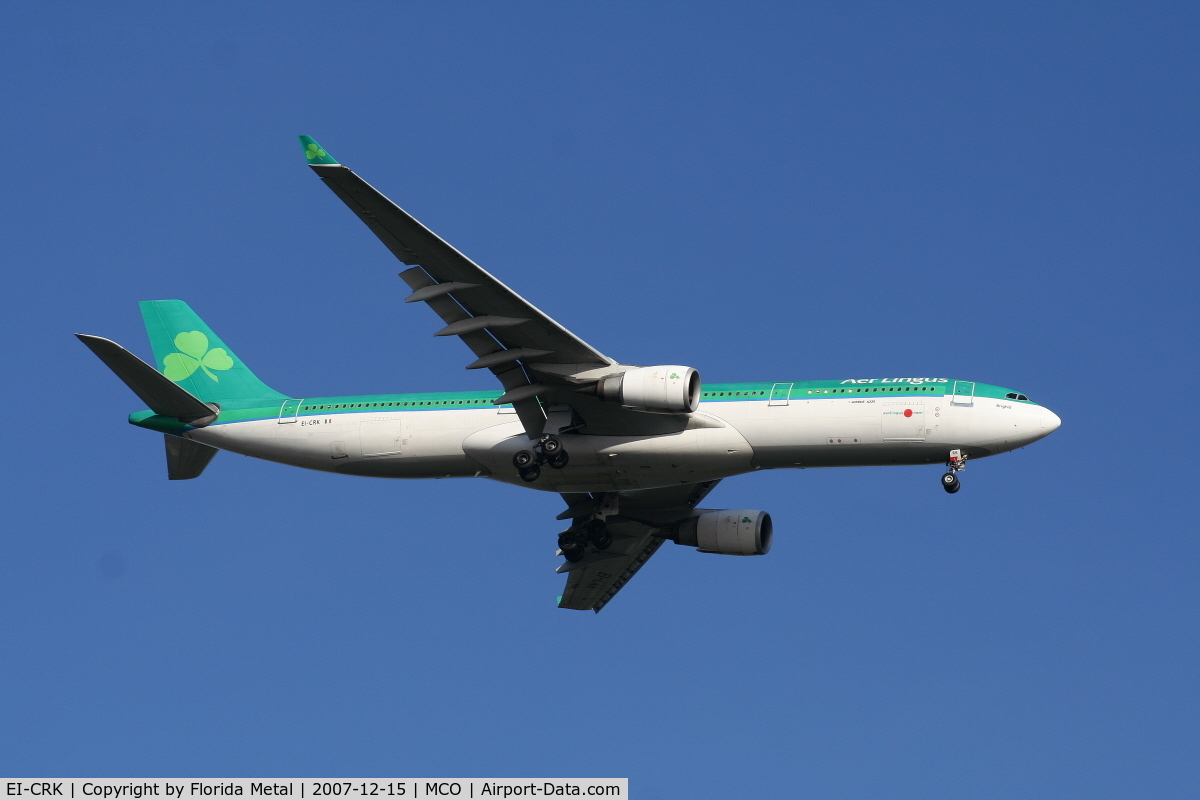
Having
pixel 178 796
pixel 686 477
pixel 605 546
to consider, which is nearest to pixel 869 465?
pixel 686 477

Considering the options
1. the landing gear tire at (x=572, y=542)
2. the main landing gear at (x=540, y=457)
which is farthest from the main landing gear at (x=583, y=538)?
the main landing gear at (x=540, y=457)

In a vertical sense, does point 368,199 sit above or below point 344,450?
above

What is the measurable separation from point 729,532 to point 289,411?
14216 millimetres

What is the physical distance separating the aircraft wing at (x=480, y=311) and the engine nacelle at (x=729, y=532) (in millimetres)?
8348

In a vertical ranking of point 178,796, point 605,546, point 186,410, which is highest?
point 186,410

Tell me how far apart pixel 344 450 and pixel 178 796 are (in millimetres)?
13461

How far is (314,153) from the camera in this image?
38.7 metres

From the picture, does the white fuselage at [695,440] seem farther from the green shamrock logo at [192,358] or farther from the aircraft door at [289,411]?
the green shamrock logo at [192,358]

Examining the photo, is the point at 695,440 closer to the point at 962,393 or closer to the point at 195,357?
the point at 962,393

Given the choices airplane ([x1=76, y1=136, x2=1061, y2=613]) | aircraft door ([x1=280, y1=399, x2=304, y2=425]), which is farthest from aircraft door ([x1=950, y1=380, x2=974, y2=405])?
aircraft door ([x1=280, y1=399, x2=304, y2=425])

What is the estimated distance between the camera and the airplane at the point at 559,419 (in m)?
42.7

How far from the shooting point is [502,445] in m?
45.9

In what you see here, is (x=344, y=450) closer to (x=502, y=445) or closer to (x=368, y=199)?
(x=502, y=445)
